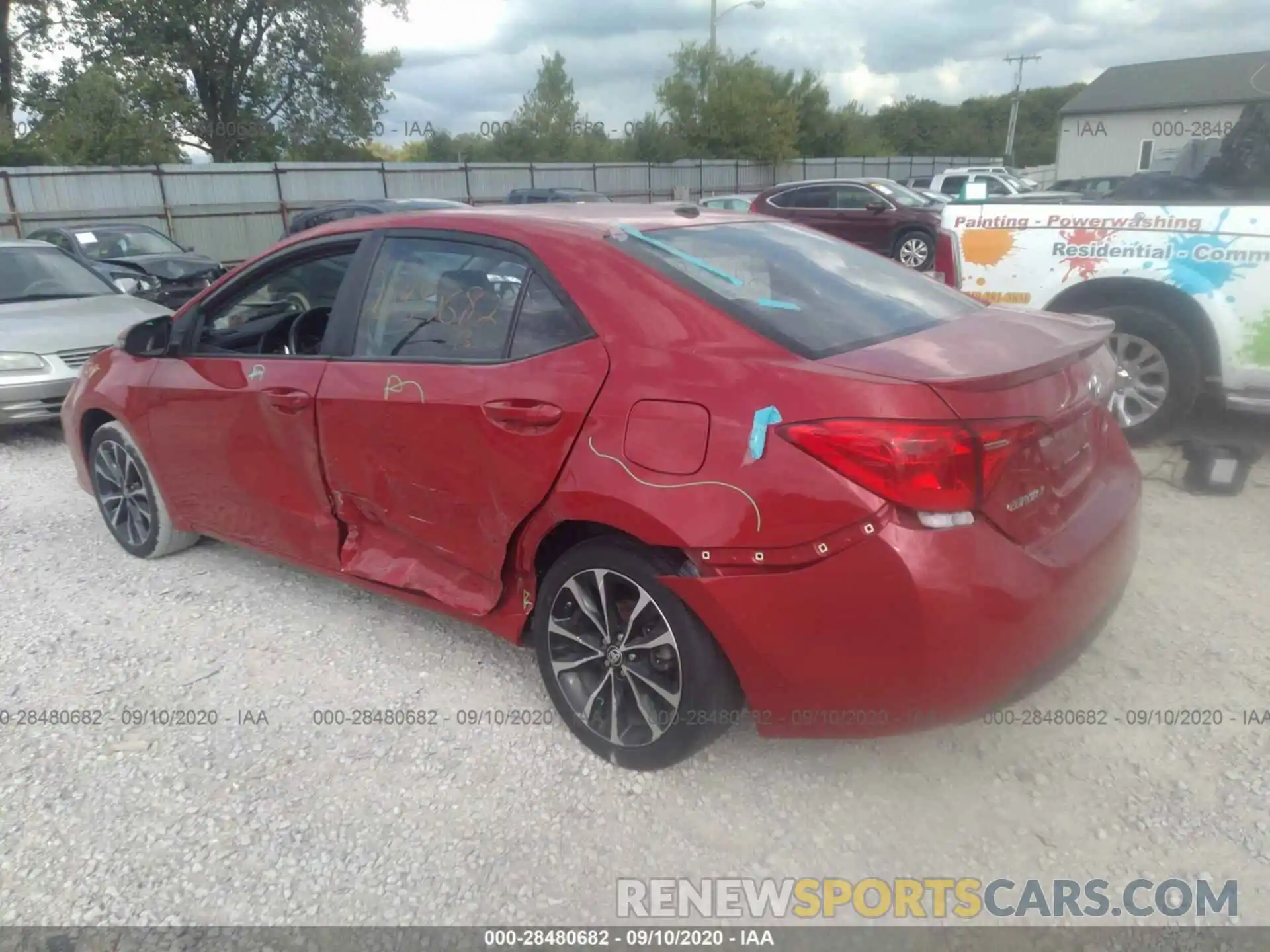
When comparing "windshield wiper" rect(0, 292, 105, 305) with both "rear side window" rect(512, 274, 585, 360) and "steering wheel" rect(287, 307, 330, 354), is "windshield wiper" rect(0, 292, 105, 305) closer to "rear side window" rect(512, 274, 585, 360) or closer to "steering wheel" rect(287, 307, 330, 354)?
"steering wheel" rect(287, 307, 330, 354)

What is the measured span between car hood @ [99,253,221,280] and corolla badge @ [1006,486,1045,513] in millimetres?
12120

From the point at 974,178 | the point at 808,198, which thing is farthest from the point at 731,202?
the point at 974,178

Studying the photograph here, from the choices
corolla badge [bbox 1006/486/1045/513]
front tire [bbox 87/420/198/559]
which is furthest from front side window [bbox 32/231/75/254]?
corolla badge [bbox 1006/486/1045/513]

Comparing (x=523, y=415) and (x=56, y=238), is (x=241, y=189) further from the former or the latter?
(x=523, y=415)

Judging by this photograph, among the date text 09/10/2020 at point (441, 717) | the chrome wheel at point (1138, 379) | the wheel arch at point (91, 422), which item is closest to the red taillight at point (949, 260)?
the chrome wheel at point (1138, 379)

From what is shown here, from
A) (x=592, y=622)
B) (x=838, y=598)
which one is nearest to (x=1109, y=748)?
(x=838, y=598)

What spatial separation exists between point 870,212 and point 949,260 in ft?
36.8

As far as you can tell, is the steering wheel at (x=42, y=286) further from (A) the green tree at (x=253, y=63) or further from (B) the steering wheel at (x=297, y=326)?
(A) the green tree at (x=253, y=63)

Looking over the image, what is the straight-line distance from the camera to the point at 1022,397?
7.70ft

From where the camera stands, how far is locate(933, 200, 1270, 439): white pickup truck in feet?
16.0

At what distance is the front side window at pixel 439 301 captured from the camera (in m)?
2.95

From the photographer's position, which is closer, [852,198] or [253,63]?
[852,198]

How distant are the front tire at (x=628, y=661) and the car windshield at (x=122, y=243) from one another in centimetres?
1209

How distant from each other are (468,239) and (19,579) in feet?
9.81
